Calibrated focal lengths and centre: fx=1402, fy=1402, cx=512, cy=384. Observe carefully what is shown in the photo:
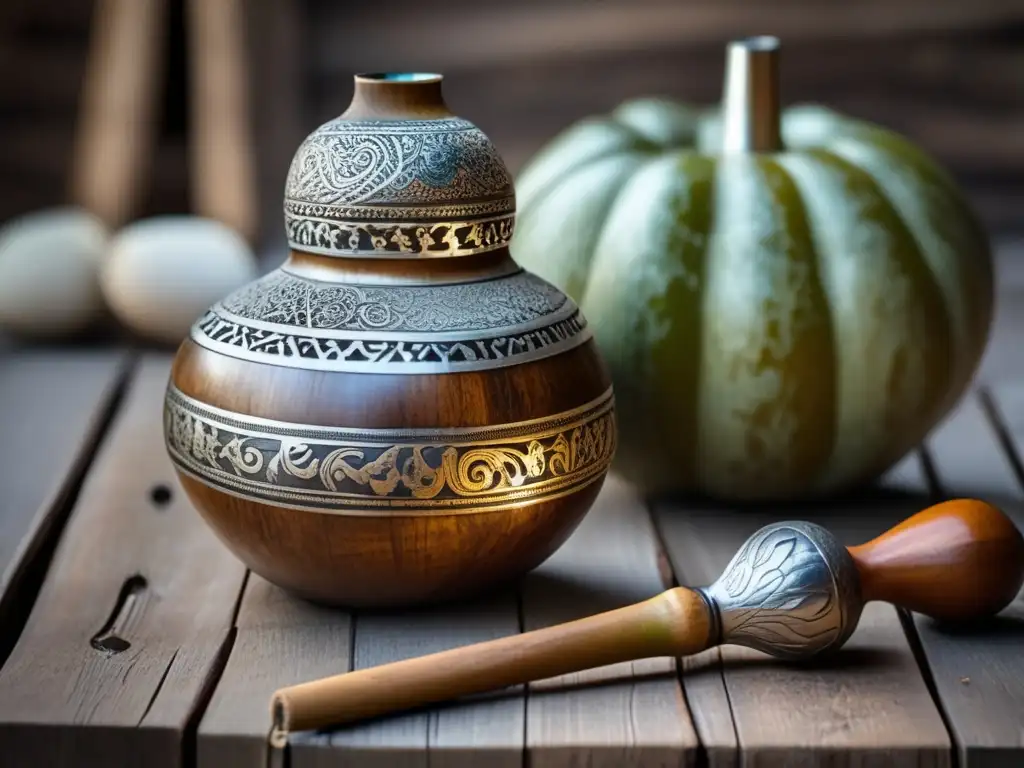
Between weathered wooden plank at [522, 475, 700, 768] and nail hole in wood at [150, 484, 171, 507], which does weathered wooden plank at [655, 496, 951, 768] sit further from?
nail hole in wood at [150, 484, 171, 507]

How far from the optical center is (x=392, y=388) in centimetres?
101

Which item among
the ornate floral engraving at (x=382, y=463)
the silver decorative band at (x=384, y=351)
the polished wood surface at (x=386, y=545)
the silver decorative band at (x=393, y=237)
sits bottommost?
the polished wood surface at (x=386, y=545)

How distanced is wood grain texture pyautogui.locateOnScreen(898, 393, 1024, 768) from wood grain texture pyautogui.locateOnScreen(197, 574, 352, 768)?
0.44 meters

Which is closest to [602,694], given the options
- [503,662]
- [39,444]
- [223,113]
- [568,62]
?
Answer: [503,662]

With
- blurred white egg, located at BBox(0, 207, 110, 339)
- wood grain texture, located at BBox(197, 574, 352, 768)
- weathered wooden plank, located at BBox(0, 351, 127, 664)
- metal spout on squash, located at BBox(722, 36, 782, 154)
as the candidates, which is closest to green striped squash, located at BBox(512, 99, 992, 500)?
metal spout on squash, located at BBox(722, 36, 782, 154)

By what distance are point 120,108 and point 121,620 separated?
149cm

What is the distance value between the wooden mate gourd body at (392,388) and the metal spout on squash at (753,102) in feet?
1.30

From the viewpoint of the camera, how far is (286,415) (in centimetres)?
102

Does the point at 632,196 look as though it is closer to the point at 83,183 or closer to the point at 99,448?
the point at 99,448

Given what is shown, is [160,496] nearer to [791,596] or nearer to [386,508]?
[386,508]

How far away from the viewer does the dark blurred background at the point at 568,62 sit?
255cm

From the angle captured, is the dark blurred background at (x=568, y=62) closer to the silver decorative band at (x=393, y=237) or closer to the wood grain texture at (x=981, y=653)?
the wood grain texture at (x=981, y=653)

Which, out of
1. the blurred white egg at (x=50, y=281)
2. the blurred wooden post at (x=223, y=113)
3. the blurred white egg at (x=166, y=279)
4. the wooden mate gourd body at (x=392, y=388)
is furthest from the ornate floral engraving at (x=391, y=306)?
the blurred wooden post at (x=223, y=113)

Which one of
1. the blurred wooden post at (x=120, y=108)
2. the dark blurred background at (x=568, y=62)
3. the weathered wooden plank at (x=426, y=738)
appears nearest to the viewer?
the weathered wooden plank at (x=426, y=738)
